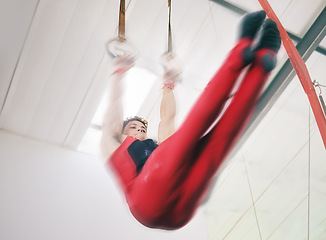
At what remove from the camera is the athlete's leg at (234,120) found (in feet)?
2.99

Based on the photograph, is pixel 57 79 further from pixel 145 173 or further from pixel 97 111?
pixel 145 173

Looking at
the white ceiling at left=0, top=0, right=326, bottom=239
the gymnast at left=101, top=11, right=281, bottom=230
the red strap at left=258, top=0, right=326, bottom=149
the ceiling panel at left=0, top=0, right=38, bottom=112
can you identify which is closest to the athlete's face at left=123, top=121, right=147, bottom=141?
the gymnast at left=101, top=11, right=281, bottom=230

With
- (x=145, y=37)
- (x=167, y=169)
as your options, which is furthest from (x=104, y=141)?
(x=145, y=37)

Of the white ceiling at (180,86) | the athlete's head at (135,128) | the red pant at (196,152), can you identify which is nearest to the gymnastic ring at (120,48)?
the athlete's head at (135,128)

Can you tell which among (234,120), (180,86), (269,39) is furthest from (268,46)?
(180,86)

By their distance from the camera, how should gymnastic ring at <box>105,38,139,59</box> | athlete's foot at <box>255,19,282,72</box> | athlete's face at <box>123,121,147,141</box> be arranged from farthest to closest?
athlete's face at <box>123,121,147,141</box> → gymnastic ring at <box>105,38,139,59</box> → athlete's foot at <box>255,19,282,72</box>

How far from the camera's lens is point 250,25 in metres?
0.95

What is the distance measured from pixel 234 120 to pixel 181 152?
181 millimetres

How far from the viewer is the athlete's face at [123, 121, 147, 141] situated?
5.06ft

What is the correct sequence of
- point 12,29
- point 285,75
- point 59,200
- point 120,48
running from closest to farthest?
1. point 120,48
2. point 12,29
3. point 59,200
4. point 285,75

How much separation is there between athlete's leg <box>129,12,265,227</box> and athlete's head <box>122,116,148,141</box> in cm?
41

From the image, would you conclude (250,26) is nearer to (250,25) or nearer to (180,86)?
(250,25)

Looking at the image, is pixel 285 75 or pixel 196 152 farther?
pixel 285 75

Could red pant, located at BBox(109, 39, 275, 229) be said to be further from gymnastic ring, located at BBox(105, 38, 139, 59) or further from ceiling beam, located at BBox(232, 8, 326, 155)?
ceiling beam, located at BBox(232, 8, 326, 155)
